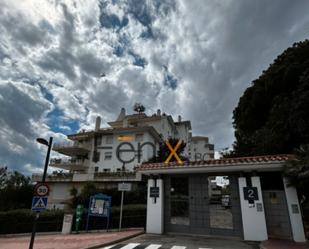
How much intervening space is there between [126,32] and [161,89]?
25.7 feet

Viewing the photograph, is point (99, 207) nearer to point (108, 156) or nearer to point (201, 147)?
point (108, 156)

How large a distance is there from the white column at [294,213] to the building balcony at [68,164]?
26.0 metres

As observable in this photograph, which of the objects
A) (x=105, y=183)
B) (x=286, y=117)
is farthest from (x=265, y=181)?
(x=105, y=183)

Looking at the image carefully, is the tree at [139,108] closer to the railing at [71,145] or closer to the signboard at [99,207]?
A: the railing at [71,145]

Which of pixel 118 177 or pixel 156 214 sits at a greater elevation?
pixel 118 177

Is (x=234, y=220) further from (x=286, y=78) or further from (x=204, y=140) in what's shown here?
(x=204, y=140)

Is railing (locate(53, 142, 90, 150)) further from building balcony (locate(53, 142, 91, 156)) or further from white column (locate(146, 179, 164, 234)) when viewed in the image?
white column (locate(146, 179, 164, 234))

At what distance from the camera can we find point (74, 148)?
28.6 metres

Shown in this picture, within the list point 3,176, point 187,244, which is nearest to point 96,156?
point 3,176

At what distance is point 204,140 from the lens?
53.8 metres

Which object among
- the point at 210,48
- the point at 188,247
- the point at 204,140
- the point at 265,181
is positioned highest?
the point at 204,140

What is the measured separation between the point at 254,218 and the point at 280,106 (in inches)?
287

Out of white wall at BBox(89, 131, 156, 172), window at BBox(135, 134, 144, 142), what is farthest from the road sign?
window at BBox(135, 134, 144, 142)

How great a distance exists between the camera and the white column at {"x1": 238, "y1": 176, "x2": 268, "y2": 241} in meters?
7.90
